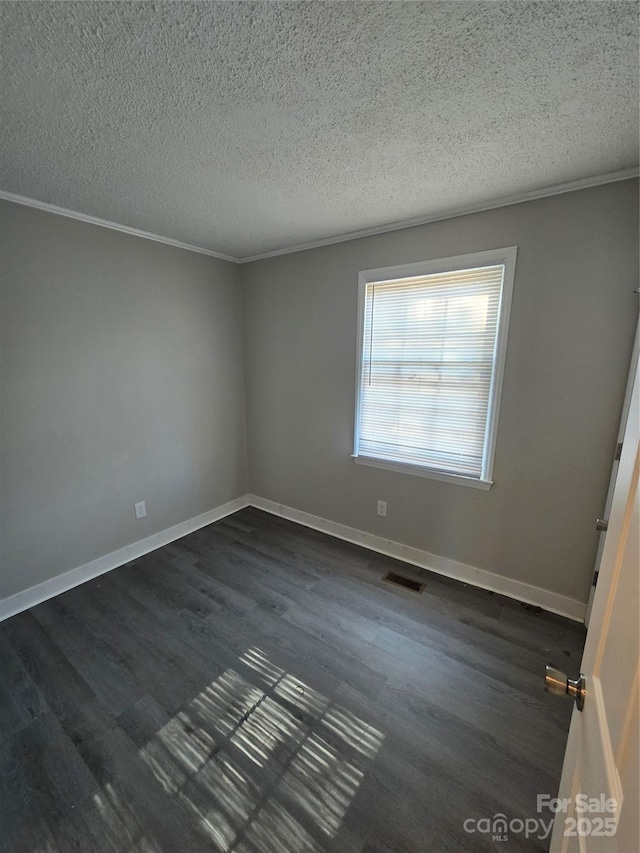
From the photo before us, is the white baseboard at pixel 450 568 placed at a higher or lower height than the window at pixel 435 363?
lower

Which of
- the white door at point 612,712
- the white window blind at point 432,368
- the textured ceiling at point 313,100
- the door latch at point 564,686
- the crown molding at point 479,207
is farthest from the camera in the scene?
the white window blind at point 432,368

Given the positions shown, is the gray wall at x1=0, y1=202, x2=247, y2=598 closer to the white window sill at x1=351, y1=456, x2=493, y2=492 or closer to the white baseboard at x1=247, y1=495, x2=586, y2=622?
the white baseboard at x1=247, y1=495, x2=586, y2=622

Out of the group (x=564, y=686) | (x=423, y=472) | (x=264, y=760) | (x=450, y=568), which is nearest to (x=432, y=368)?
(x=423, y=472)

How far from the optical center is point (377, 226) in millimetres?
2393

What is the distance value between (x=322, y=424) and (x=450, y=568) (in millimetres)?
1511

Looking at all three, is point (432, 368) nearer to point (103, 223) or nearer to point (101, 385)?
point (101, 385)

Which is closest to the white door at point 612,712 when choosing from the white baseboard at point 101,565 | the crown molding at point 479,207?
the crown molding at point 479,207

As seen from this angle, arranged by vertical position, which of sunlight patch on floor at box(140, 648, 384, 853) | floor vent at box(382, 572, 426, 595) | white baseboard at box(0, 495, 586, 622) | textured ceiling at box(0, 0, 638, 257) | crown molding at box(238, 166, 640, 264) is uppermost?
crown molding at box(238, 166, 640, 264)

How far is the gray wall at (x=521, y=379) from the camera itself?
5.86 feet

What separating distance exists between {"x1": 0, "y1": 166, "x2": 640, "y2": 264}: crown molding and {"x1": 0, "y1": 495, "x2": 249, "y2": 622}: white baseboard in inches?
93.1

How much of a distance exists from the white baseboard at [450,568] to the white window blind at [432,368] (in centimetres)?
69

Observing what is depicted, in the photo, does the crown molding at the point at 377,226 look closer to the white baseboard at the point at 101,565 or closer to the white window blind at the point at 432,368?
the white window blind at the point at 432,368

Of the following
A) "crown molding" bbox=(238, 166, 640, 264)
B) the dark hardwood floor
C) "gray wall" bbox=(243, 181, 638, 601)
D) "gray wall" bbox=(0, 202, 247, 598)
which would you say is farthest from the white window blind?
"gray wall" bbox=(0, 202, 247, 598)

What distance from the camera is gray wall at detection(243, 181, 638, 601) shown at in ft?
5.86
